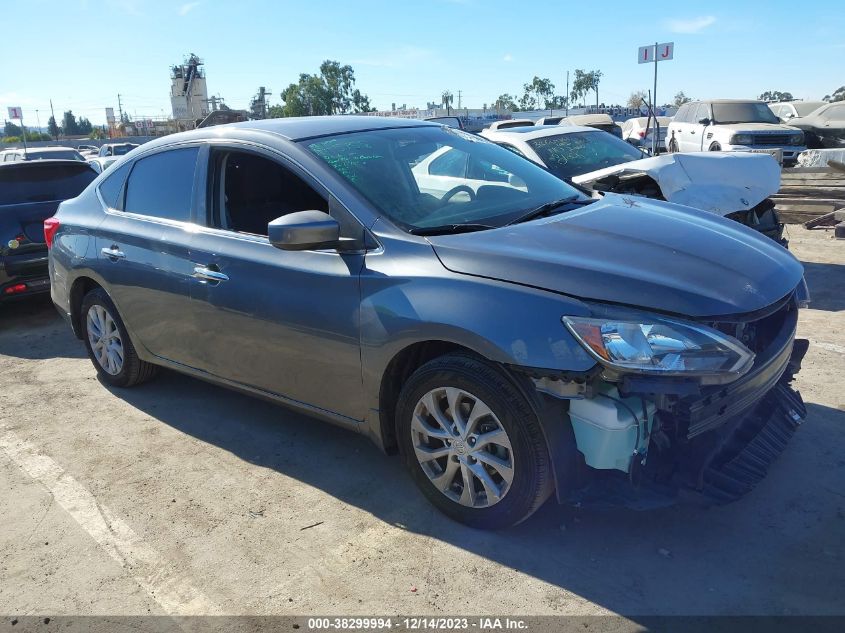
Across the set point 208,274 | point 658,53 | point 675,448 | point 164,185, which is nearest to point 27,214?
point 164,185

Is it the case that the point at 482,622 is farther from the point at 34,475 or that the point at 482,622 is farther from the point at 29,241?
the point at 29,241

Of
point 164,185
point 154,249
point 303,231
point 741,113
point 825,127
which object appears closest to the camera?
point 303,231

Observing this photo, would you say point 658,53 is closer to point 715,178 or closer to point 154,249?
point 715,178

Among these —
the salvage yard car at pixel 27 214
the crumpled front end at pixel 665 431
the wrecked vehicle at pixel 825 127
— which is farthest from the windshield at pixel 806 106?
the crumpled front end at pixel 665 431

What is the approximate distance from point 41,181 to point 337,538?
6471mm

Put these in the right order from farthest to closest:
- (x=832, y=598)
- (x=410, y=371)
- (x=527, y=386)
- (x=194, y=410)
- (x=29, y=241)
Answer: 1. (x=29, y=241)
2. (x=194, y=410)
3. (x=410, y=371)
4. (x=527, y=386)
5. (x=832, y=598)

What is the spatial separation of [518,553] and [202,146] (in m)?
2.89

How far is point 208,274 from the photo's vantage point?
3.90 m

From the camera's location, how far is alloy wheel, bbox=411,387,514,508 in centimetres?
295

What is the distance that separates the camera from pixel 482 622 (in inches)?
102

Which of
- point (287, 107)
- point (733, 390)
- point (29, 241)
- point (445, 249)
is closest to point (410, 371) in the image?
point (445, 249)

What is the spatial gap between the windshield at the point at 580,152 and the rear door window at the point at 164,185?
14.5 ft

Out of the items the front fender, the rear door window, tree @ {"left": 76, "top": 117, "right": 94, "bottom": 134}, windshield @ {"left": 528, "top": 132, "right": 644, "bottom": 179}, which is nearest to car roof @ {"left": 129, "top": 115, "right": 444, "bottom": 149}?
the rear door window

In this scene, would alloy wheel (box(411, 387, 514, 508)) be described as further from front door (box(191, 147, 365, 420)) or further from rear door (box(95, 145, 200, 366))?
rear door (box(95, 145, 200, 366))
